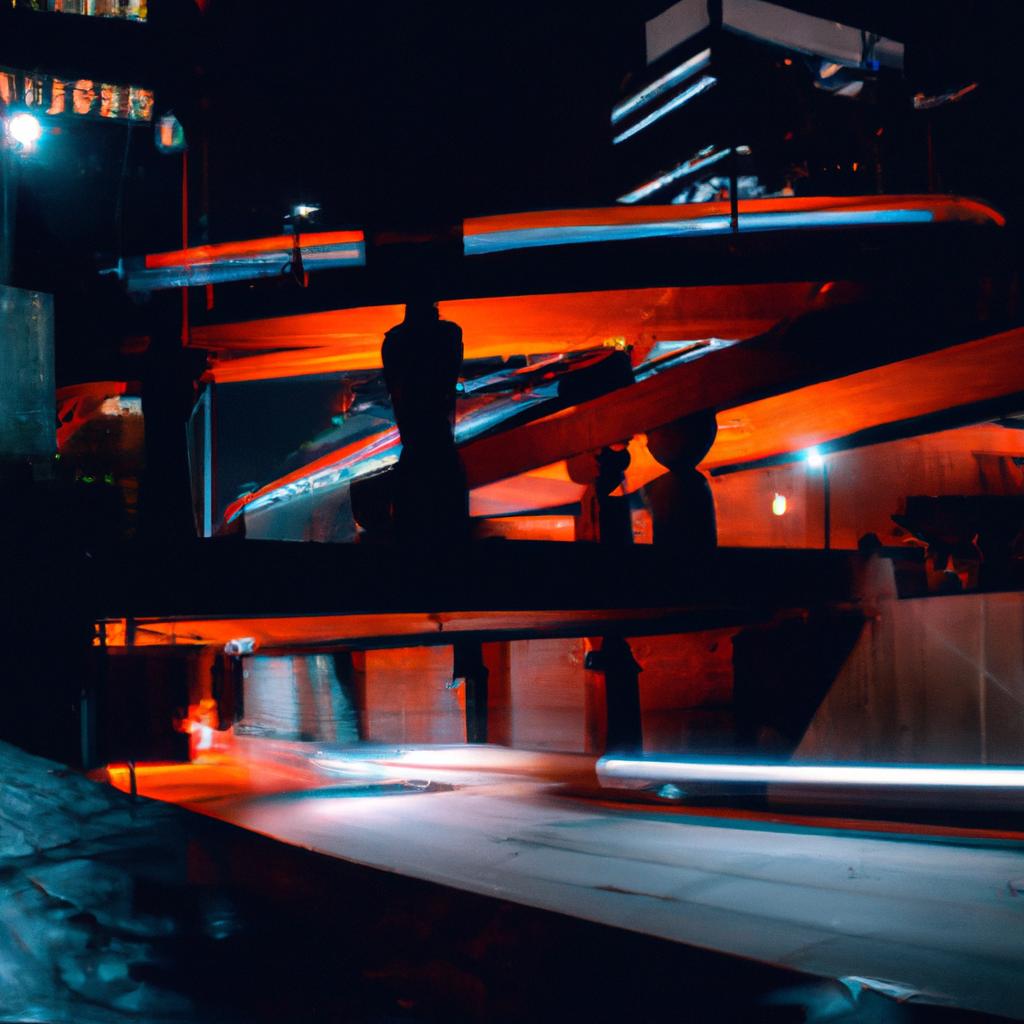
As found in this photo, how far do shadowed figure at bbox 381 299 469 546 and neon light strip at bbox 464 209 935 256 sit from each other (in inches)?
40.8

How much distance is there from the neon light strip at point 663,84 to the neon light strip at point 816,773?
693 centimetres

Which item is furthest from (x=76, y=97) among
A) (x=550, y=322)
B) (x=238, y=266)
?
(x=550, y=322)

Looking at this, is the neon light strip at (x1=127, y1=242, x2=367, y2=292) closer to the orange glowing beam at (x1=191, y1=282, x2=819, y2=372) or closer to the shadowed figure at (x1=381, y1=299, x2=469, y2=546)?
the orange glowing beam at (x1=191, y1=282, x2=819, y2=372)

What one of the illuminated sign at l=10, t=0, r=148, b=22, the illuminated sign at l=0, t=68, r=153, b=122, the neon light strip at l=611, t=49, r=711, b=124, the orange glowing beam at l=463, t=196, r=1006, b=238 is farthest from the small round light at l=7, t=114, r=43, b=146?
the neon light strip at l=611, t=49, r=711, b=124

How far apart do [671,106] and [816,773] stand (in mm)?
7785

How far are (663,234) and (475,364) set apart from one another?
4165 millimetres

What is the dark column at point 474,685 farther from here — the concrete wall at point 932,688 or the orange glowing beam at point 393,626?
the concrete wall at point 932,688

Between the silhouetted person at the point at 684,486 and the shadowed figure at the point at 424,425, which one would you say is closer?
the shadowed figure at the point at 424,425

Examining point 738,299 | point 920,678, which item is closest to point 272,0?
point 738,299

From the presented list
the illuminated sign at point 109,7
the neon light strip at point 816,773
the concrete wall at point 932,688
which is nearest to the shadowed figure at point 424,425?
the neon light strip at point 816,773

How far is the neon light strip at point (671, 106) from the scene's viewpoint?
416 inches

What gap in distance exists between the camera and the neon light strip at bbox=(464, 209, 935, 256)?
A: 27.1 feet

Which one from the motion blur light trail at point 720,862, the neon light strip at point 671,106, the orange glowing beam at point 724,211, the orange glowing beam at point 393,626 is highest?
the neon light strip at point 671,106

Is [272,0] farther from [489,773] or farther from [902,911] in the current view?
[902,911]
